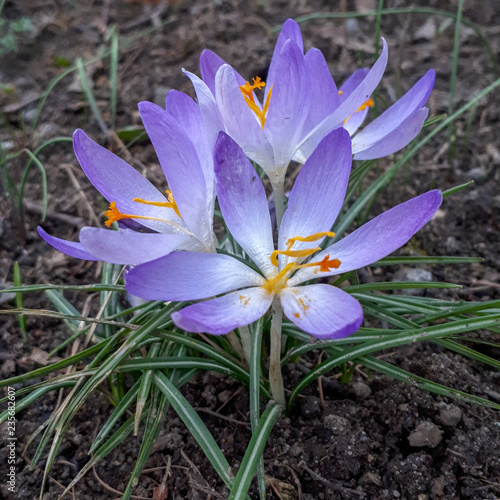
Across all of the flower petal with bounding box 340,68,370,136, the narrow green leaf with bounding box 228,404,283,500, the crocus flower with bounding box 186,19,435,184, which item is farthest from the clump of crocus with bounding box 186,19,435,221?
the narrow green leaf with bounding box 228,404,283,500

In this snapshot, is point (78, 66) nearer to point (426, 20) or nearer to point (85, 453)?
point (85, 453)

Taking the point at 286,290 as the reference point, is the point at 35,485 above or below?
below

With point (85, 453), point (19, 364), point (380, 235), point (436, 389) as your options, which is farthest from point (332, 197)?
point (19, 364)

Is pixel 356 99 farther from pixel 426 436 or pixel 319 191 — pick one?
pixel 426 436

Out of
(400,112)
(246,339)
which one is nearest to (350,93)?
(400,112)

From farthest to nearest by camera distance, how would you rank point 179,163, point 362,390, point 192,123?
point 362,390
point 192,123
point 179,163

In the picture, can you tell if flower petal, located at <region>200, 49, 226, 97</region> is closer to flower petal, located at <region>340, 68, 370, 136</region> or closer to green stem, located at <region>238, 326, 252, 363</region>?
flower petal, located at <region>340, 68, 370, 136</region>

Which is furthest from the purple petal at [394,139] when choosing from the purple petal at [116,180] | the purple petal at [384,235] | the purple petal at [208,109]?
the purple petal at [116,180]

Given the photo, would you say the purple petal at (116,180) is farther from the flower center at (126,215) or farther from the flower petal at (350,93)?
the flower petal at (350,93)
